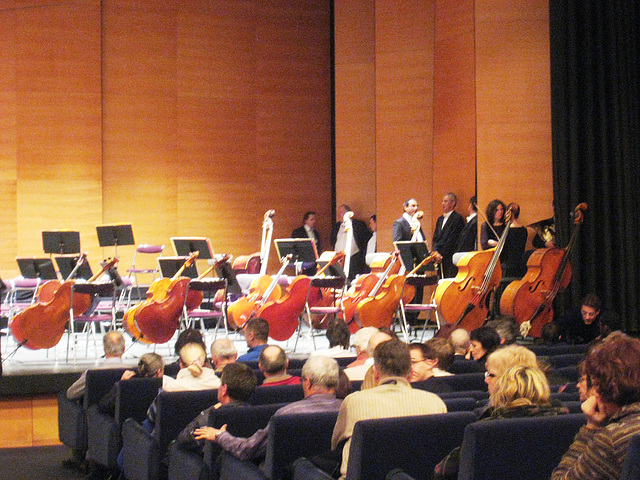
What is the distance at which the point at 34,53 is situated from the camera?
1068 centimetres

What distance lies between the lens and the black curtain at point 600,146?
7688 mm

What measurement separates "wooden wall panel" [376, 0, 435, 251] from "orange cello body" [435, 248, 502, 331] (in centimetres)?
287

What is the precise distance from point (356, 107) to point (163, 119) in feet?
8.71

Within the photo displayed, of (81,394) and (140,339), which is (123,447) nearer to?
(81,394)

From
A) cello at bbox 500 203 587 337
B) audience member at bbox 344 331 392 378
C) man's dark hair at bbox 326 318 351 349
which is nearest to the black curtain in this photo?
cello at bbox 500 203 587 337

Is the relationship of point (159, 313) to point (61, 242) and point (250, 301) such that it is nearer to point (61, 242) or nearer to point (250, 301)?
point (250, 301)

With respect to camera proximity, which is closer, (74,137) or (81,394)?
(81,394)

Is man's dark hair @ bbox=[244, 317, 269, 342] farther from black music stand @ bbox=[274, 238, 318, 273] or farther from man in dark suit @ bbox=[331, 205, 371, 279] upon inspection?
man in dark suit @ bbox=[331, 205, 371, 279]

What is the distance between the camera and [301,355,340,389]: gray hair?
3.44 meters

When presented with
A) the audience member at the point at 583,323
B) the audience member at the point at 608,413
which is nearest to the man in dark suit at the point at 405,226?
the audience member at the point at 583,323

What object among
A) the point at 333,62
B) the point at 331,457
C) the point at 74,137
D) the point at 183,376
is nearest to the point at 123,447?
the point at 183,376

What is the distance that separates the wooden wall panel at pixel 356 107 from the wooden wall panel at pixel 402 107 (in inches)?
26.1

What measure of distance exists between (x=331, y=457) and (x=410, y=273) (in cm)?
427

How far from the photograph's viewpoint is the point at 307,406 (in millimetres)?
3314
